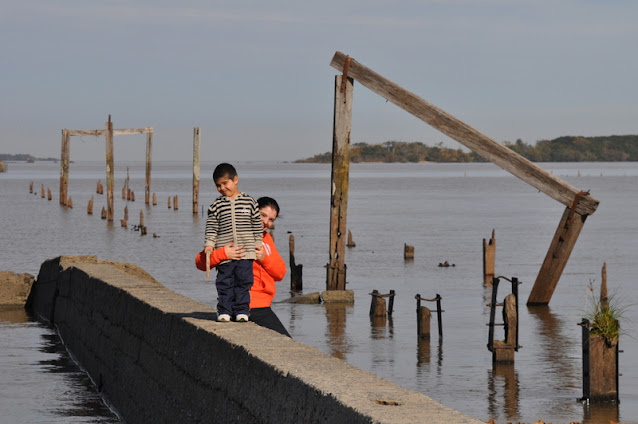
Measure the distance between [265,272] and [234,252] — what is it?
0.50 metres

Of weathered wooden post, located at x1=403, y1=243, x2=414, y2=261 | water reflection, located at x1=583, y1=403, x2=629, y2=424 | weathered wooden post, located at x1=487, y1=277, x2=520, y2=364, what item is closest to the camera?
water reflection, located at x1=583, y1=403, x2=629, y2=424

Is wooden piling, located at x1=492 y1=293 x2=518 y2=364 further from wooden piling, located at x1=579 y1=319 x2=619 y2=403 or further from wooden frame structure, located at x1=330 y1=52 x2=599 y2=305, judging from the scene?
wooden frame structure, located at x1=330 y1=52 x2=599 y2=305

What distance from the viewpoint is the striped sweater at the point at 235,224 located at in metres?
6.76

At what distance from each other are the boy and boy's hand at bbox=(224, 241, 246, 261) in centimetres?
3

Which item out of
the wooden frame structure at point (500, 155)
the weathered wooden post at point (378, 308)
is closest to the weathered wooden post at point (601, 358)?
the wooden frame structure at point (500, 155)

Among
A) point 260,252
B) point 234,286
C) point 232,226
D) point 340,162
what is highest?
point 340,162

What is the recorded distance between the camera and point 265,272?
23.6 ft

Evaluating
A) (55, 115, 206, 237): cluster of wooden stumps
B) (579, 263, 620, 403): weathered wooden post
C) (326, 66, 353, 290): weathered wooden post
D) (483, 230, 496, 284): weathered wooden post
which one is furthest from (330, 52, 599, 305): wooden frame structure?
(55, 115, 206, 237): cluster of wooden stumps

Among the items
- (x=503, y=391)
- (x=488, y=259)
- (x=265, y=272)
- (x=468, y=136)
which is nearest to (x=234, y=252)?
(x=265, y=272)

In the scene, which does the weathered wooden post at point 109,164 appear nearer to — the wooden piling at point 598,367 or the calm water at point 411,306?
the calm water at point 411,306

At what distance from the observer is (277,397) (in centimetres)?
543

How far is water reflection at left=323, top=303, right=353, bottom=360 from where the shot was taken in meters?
15.9

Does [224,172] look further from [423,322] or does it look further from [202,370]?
[423,322]

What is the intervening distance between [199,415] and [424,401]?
232 centimetres
